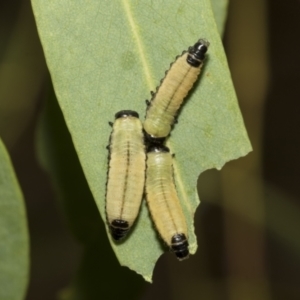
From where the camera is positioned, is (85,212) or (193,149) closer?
(193,149)

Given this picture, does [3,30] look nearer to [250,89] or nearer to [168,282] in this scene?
[250,89]

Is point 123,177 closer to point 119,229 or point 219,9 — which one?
point 119,229

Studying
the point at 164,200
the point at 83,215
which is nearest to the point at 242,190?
the point at 83,215

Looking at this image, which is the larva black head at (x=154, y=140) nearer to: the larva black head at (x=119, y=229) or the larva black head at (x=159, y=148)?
the larva black head at (x=159, y=148)

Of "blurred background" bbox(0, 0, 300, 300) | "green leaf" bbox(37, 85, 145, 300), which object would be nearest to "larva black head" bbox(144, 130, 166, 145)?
"green leaf" bbox(37, 85, 145, 300)

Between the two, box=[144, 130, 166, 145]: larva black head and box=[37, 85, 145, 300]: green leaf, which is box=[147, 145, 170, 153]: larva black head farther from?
box=[37, 85, 145, 300]: green leaf

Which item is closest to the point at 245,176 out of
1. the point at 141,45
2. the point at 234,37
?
the point at 234,37

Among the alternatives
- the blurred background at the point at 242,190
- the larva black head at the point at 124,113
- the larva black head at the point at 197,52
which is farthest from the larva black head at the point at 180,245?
the blurred background at the point at 242,190
